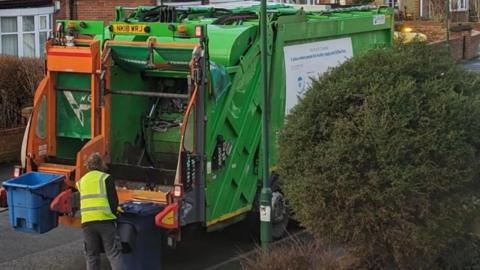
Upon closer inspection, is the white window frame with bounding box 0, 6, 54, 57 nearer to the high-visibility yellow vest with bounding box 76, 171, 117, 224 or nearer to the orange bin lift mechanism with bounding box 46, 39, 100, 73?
the orange bin lift mechanism with bounding box 46, 39, 100, 73

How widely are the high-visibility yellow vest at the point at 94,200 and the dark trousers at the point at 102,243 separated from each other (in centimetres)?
8

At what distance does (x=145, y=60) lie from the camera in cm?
783

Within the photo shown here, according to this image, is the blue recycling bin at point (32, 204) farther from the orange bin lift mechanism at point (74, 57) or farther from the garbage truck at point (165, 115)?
the orange bin lift mechanism at point (74, 57)

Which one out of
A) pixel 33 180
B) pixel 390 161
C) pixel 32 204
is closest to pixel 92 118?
pixel 33 180

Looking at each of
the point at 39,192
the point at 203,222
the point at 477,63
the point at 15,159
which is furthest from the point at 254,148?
the point at 477,63

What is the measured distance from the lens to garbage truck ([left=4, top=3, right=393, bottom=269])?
7.34 metres

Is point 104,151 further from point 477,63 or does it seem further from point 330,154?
point 477,63

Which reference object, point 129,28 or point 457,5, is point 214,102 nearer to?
point 129,28

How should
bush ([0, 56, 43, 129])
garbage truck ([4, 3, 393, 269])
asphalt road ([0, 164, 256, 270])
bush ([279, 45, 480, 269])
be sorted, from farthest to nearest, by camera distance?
bush ([0, 56, 43, 129]), asphalt road ([0, 164, 256, 270]), garbage truck ([4, 3, 393, 269]), bush ([279, 45, 480, 269])

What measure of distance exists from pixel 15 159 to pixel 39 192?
6777mm

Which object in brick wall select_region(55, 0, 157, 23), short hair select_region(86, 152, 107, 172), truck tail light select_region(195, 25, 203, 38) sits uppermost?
brick wall select_region(55, 0, 157, 23)

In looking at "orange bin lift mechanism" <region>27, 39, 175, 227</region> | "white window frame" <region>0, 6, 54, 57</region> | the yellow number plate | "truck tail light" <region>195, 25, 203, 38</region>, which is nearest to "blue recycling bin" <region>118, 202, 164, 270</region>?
"orange bin lift mechanism" <region>27, 39, 175, 227</region>

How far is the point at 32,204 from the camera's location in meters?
7.21

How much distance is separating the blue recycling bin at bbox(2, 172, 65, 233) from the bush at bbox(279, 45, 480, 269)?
2.46 meters
